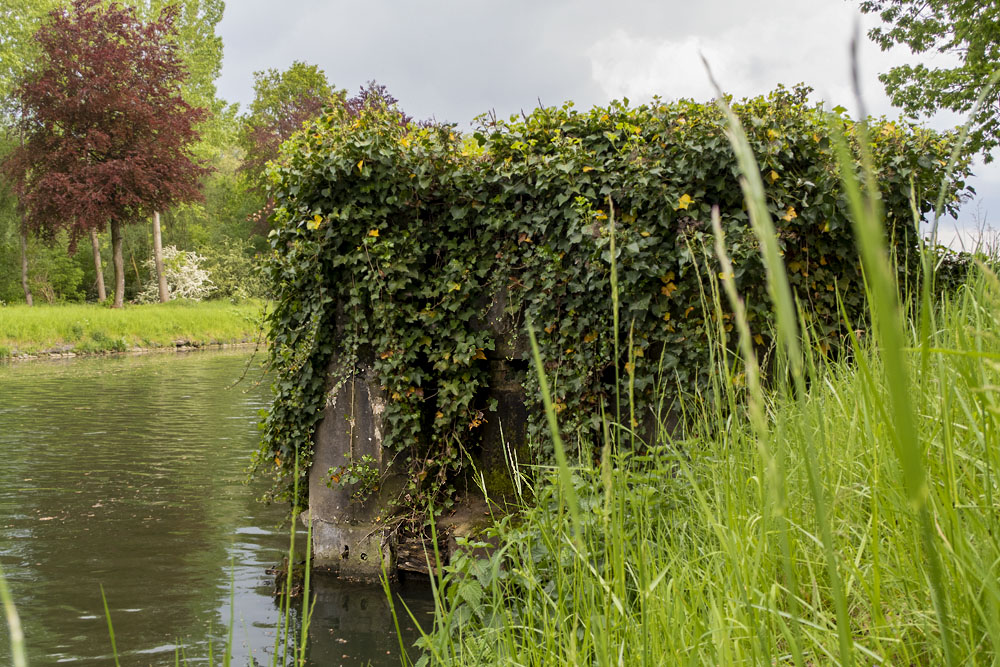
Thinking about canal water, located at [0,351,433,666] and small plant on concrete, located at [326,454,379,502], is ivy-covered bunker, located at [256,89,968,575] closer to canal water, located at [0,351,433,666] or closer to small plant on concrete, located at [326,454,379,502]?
small plant on concrete, located at [326,454,379,502]

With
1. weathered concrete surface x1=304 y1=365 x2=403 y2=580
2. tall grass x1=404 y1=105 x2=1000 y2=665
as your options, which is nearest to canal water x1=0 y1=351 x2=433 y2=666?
weathered concrete surface x1=304 y1=365 x2=403 y2=580

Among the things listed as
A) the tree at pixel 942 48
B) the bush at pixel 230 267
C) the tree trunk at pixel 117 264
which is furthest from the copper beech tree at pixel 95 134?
the tree at pixel 942 48

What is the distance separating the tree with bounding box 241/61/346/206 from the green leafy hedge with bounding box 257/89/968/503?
24.0 metres

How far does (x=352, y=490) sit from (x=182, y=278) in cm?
2768

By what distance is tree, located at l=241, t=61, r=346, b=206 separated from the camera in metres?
28.1

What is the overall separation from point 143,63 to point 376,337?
2247 cm

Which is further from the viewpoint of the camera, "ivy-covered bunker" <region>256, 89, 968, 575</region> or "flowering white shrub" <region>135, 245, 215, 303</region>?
"flowering white shrub" <region>135, 245, 215, 303</region>

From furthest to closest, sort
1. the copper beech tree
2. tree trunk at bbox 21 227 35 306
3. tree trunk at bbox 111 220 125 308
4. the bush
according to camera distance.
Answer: the bush → tree trunk at bbox 21 227 35 306 → tree trunk at bbox 111 220 125 308 → the copper beech tree

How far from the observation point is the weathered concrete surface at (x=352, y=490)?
4.89 m

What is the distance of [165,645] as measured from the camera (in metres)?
3.98

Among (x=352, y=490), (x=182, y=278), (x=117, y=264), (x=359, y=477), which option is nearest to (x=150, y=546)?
(x=352, y=490)

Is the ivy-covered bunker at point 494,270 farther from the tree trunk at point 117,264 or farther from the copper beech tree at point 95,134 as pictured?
the tree trunk at point 117,264

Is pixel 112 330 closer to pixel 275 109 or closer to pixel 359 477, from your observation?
pixel 275 109

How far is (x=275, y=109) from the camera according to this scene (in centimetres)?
2981
